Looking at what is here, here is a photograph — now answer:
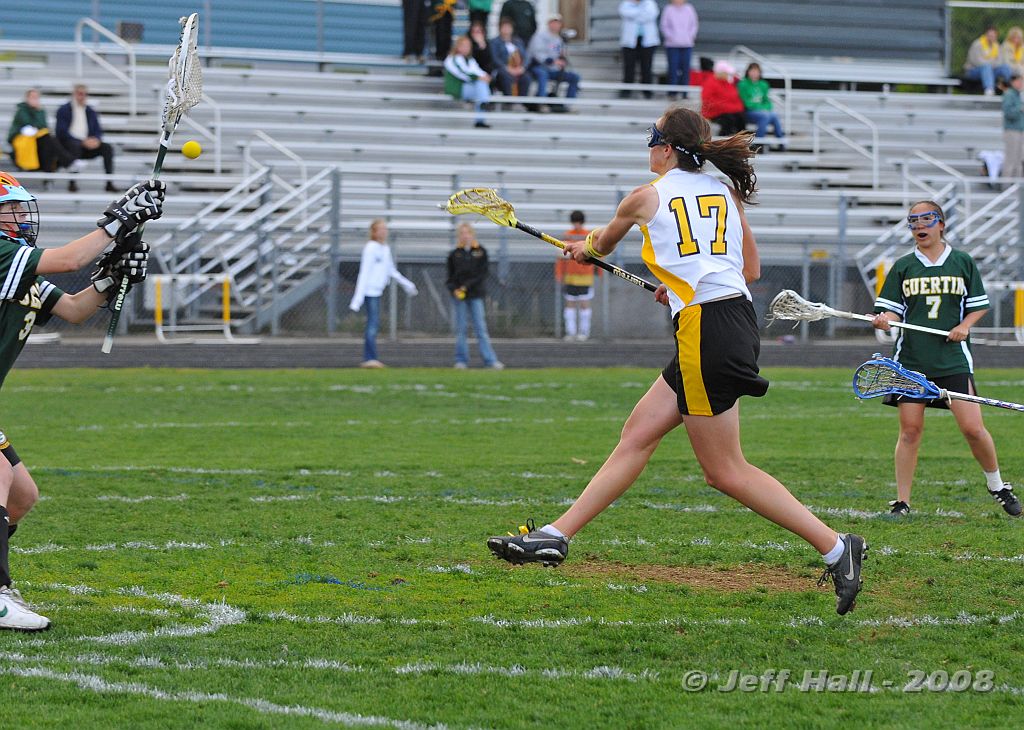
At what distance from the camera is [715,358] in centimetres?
545

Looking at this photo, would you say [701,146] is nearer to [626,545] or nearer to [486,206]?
[486,206]

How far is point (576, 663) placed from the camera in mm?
4934

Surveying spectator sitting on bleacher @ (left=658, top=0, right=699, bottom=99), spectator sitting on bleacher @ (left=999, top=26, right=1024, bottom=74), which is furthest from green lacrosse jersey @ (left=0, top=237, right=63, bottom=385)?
spectator sitting on bleacher @ (left=999, top=26, right=1024, bottom=74)

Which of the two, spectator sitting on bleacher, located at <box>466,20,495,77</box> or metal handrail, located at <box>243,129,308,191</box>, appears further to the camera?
spectator sitting on bleacher, located at <box>466,20,495,77</box>

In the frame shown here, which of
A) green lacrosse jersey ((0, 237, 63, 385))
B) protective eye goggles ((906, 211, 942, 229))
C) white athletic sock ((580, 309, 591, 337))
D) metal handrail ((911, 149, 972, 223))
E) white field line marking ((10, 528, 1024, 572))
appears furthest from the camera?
metal handrail ((911, 149, 972, 223))

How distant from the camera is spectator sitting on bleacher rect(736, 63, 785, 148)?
26.2 m

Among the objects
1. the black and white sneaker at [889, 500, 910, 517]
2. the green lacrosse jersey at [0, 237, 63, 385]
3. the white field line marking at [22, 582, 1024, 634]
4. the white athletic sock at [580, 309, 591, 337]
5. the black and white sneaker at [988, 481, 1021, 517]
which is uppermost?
the green lacrosse jersey at [0, 237, 63, 385]

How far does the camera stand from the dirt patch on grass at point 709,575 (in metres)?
6.23

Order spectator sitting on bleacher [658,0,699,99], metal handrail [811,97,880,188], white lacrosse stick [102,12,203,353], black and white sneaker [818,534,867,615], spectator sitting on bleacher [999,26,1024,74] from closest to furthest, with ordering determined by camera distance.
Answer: black and white sneaker [818,534,867,615] < white lacrosse stick [102,12,203,353] < metal handrail [811,97,880,188] < spectator sitting on bleacher [658,0,699,99] < spectator sitting on bleacher [999,26,1024,74]

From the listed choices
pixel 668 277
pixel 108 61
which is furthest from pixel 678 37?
pixel 668 277

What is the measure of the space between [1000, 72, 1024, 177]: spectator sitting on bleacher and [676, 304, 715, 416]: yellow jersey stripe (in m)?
22.8

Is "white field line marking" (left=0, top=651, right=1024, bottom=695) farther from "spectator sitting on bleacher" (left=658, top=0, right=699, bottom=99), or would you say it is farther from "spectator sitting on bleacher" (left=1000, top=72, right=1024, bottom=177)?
"spectator sitting on bleacher" (left=658, top=0, right=699, bottom=99)

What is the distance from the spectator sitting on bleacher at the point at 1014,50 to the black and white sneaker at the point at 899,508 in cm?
2438

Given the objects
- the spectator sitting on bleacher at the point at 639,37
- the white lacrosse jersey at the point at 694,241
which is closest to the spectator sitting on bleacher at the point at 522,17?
the spectator sitting on bleacher at the point at 639,37
